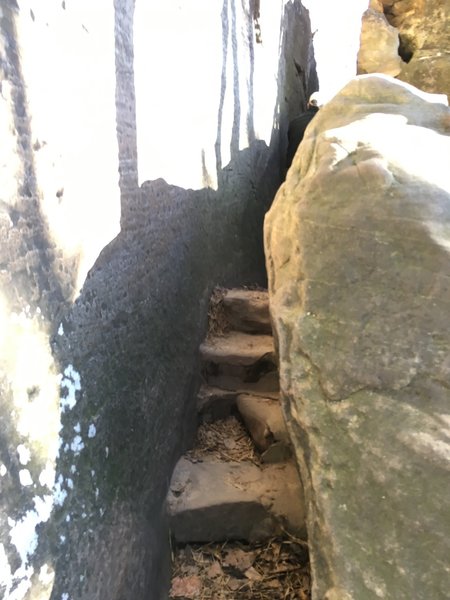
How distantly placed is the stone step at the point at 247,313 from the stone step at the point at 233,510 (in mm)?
953

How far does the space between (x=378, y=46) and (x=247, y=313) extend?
3.31 metres

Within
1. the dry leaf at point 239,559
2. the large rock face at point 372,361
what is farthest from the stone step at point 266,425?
the large rock face at point 372,361

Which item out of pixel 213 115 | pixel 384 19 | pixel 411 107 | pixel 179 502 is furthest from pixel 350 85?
pixel 384 19

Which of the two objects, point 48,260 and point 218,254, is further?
point 218,254

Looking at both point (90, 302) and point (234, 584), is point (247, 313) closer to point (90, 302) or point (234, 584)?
point (234, 584)

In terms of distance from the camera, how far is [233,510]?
6.53 feet

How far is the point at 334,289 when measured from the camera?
1373 millimetres

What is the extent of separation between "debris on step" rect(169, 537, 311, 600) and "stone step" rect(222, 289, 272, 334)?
45.8 inches

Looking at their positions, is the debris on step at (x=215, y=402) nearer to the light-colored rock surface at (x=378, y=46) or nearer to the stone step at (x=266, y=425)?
the stone step at (x=266, y=425)

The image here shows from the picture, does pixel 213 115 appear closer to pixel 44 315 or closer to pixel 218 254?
pixel 218 254

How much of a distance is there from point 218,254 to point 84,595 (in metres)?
2.00

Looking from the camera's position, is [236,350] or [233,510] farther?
[236,350]

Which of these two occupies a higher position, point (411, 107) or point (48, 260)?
point (411, 107)

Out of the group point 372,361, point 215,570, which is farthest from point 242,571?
point 372,361
